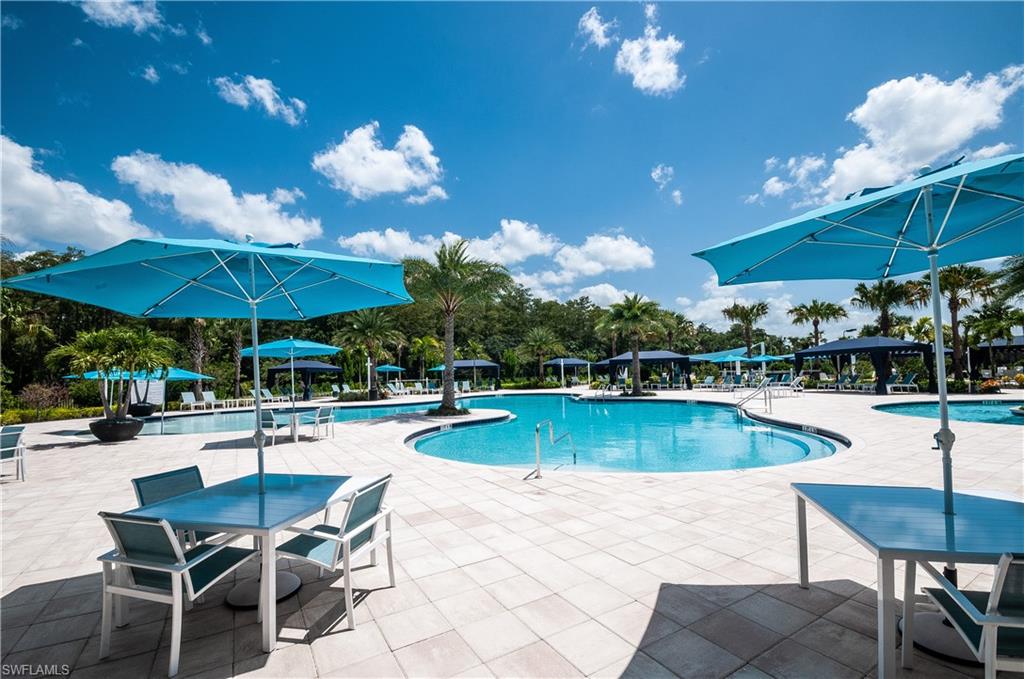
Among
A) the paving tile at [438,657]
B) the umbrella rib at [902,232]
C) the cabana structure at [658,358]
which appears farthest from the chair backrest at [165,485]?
the cabana structure at [658,358]

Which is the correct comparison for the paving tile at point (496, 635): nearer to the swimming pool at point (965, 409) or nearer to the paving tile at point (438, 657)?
the paving tile at point (438, 657)

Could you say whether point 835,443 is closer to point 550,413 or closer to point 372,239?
point 550,413

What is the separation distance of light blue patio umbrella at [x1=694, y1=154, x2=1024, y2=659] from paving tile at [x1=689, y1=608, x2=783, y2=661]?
120 centimetres

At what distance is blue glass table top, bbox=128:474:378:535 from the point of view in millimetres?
2486

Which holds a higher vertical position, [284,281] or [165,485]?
[284,281]

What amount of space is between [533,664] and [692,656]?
855 mm

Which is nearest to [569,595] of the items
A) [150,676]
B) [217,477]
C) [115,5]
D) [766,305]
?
[150,676]

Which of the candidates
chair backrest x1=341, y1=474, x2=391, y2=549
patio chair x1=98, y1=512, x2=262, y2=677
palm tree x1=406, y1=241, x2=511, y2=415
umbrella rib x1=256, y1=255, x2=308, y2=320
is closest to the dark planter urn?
palm tree x1=406, y1=241, x2=511, y2=415

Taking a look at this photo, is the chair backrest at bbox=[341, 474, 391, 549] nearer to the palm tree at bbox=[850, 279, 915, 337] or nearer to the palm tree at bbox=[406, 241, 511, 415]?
the palm tree at bbox=[406, 241, 511, 415]

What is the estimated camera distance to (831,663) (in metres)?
2.21

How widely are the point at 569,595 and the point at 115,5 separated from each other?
13073mm

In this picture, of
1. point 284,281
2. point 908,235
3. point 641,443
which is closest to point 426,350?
point 641,443

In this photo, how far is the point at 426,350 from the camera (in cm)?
3375

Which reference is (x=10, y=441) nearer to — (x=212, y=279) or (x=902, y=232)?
(x=212, y=279)
